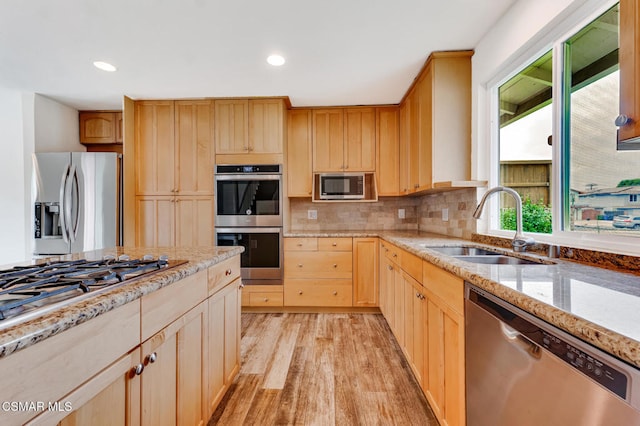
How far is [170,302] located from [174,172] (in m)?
2.53

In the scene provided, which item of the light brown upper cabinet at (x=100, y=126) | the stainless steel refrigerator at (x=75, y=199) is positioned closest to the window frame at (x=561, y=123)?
the stainless steel refrigerator at (x=75, y=199)

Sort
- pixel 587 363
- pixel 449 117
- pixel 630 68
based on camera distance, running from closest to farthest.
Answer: pixel 587 363, pixel 630 68, pixel 449 117

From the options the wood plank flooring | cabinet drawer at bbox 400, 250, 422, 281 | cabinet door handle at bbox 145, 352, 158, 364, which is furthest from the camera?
cabinet drawer at bbox 400, 250, 422, 281

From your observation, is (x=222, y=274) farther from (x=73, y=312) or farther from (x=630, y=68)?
(x=630, y=68)

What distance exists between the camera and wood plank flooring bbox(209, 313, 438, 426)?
1.55 meters

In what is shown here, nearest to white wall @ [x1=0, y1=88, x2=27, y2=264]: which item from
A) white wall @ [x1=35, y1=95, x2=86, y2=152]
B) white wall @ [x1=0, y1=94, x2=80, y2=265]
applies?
white wall @ [x1=0, y1=94, x2=80, y2=265]

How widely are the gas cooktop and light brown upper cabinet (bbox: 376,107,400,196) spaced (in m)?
2.66

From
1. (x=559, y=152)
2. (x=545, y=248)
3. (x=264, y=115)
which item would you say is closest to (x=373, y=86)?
(x=264, y=115)

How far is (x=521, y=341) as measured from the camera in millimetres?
807

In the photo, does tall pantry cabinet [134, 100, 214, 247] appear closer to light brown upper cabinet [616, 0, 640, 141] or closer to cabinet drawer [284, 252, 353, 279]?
cabinet drawer [284, 252, 353, 279]

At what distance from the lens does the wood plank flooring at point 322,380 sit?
1547mm

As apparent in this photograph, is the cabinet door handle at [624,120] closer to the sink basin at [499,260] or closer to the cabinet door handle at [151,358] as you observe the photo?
the sink basin at [499,260]

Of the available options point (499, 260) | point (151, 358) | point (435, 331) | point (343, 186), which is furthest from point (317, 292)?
point (151, 358)

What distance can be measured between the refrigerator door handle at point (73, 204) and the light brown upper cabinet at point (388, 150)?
3.24m
